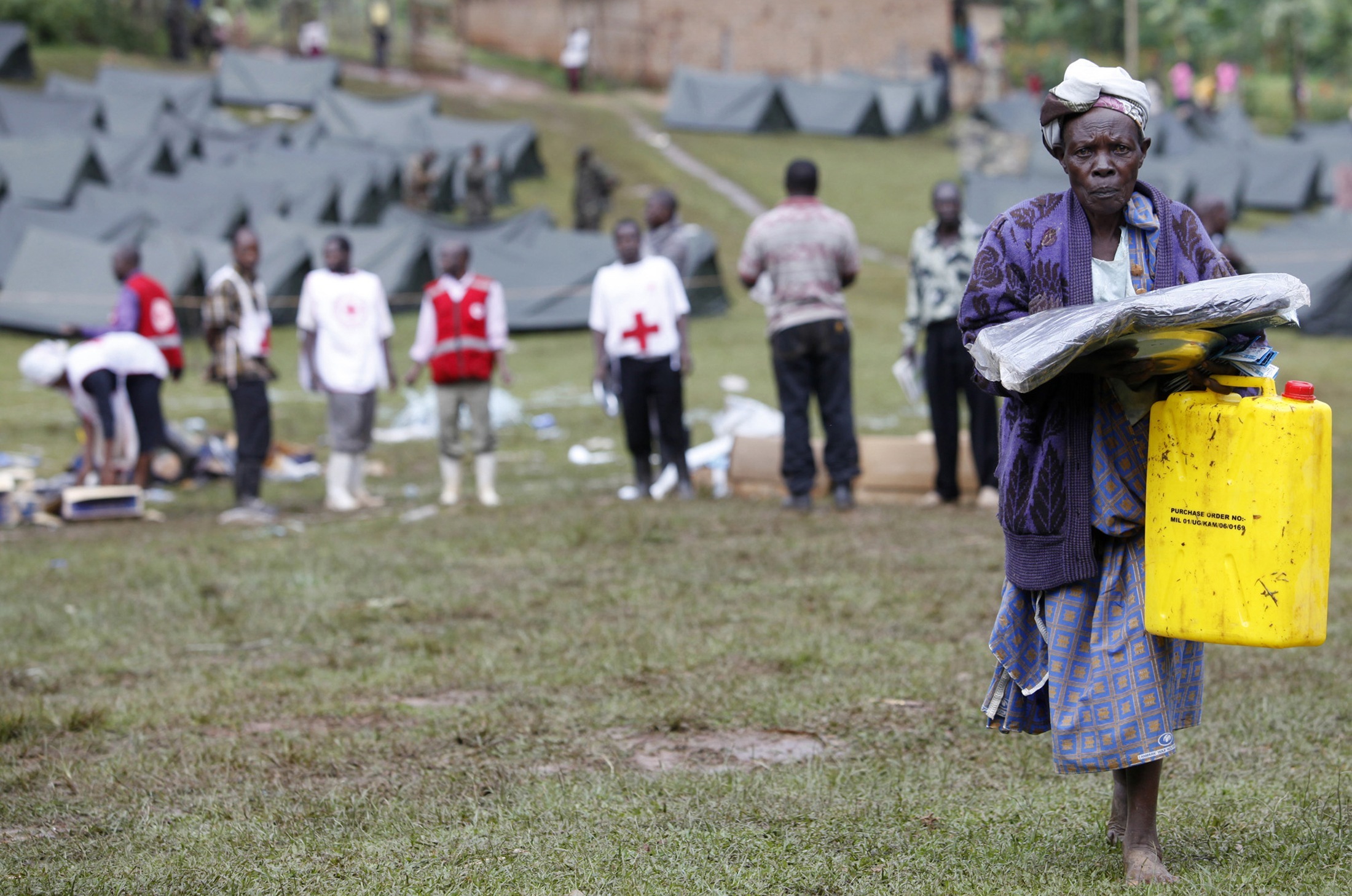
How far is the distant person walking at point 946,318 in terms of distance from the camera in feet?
27.6

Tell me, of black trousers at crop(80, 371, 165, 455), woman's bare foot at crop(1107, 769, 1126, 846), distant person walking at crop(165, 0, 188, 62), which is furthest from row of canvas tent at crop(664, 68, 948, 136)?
woman's bare foot at crop(1107, 769, 1126, 846)

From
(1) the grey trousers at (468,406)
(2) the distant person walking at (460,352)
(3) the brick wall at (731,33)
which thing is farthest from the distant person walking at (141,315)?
(3) the brick wall at (731,33)

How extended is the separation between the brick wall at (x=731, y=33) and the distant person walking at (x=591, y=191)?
19.4m

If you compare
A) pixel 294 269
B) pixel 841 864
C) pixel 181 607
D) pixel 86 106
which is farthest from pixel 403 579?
pixel 86 106

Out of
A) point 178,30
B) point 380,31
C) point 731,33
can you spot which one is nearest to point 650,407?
point 178,30

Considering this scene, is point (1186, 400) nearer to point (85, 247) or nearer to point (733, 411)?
point (733, 411)

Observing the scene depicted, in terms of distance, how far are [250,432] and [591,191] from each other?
14.9m

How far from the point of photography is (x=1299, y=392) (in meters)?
2.94

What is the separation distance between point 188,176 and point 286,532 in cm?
1584

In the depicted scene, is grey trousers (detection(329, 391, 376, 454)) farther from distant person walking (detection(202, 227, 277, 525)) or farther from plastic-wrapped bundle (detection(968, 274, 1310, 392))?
plastic-wrapped bundle (detection(968, 274, 1310, 392))

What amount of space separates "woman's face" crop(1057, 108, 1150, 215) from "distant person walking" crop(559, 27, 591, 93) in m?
38.4

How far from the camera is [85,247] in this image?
18641 mm

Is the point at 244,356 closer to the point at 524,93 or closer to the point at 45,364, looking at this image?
the point at 45,364

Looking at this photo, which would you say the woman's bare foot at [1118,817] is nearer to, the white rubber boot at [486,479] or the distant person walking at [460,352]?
the distant person walking at [460,352]
